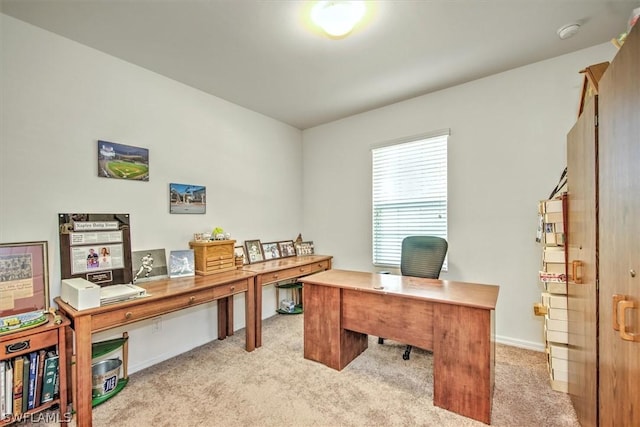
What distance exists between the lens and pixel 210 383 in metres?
2.19

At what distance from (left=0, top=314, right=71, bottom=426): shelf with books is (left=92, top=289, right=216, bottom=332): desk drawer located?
0.20 metres

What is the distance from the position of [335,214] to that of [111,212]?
2.64m

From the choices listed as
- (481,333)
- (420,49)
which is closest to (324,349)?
(481,333)

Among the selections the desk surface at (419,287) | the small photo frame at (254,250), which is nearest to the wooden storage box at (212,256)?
the small photo frame at (254,250)

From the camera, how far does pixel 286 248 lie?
4004mm

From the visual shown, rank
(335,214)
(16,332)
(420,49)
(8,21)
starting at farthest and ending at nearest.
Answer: (335,214) < (420,49) < (8,21) < (16,332)

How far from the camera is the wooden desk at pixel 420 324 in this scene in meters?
1.75

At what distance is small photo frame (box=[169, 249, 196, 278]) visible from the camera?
268 centimetres

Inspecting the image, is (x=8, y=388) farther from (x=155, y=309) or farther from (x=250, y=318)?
(x=250, y=318)

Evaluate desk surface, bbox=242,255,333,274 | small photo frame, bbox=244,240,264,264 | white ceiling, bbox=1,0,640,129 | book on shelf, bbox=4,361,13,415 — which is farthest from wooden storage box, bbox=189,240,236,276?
white ceiling, bbox=1,0,640,129

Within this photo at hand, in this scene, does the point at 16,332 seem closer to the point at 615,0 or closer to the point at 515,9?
the point at 515,9

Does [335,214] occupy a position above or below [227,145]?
below

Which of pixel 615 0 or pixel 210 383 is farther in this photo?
pixel 210 383

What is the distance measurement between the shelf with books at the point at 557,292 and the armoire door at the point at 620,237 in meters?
0.69
